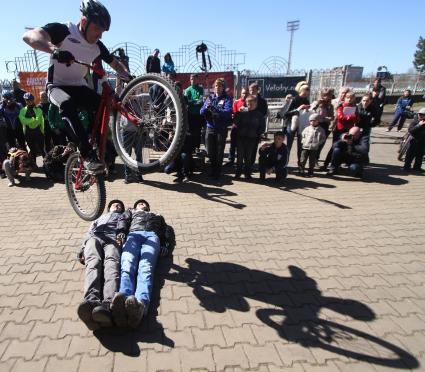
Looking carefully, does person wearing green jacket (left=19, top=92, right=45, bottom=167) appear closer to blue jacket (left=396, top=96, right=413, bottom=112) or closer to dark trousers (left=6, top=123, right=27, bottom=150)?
dark trousers (left=6, top=123, right=27, bottom=150)

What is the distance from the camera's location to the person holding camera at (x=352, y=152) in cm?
818

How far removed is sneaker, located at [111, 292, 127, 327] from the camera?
9.85 feet

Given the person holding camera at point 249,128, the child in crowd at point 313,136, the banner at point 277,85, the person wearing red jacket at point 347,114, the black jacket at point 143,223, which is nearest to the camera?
the black jacket at point 143,223

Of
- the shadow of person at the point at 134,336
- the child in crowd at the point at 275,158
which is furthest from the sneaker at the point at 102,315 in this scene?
the child in crowd at the point at 275,158

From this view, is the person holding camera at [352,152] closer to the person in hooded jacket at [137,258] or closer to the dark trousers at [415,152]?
the dark trousers at [415,152]

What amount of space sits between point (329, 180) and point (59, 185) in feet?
22.4

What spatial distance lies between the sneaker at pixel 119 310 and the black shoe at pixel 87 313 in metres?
0.20

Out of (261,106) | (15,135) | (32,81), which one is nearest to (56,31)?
(261,106)

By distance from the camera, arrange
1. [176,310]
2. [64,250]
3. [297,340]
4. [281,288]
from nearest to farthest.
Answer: [297,340], [176,310], [281,288], [64,250]

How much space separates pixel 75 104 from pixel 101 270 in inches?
74.5

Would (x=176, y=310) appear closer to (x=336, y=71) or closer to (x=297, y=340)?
(x=297, y=340)

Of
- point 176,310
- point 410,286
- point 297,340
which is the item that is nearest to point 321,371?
point 297,340

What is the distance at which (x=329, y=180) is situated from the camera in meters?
8.20

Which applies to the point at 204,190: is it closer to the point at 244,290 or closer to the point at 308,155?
the point at 308,155
